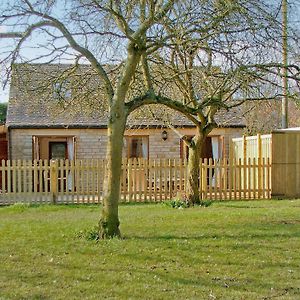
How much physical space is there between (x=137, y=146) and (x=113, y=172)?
46.0ft

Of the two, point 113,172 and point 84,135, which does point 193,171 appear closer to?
point 113,172

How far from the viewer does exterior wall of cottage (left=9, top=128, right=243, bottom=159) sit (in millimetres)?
21484

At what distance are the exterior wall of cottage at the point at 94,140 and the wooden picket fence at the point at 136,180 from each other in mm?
3751

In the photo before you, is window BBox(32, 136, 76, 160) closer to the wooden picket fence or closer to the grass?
the wooden picket fence

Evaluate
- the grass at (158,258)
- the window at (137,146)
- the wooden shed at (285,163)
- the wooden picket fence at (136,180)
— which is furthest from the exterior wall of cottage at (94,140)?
the grass at (158,258)

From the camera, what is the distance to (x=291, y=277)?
21.6ft

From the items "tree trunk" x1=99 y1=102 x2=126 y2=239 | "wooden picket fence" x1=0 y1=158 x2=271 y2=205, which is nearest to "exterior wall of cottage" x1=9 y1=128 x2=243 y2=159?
"wooden picket fence" x1=0 y1=158 x2=271 y2=205

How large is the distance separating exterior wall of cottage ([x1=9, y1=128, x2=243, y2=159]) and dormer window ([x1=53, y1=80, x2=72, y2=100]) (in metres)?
8.38

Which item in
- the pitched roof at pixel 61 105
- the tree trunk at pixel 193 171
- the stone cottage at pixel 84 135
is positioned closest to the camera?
the pitched roof at pixel 61 105

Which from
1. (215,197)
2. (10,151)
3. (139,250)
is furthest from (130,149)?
(139,250)

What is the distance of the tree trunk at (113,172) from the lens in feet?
30.5

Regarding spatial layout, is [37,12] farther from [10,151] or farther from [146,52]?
[10,151]

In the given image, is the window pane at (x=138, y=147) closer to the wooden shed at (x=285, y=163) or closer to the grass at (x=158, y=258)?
the wooden shed at (x=285, y=163)

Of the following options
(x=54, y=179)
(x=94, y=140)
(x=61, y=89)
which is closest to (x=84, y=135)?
(x=94, y=140)
